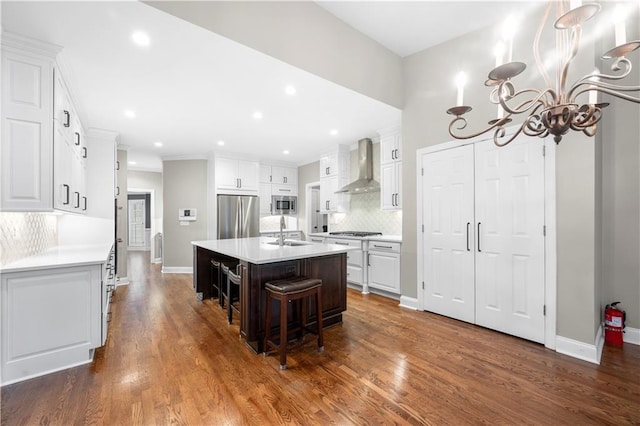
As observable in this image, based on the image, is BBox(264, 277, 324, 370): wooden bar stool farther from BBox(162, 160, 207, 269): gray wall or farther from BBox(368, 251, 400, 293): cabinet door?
BBox(162, 160, 207, 269): gray wall

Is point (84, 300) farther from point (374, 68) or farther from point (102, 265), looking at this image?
point (374, 68)

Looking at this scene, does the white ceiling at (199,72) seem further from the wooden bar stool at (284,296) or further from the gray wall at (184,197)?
the wooden bar stool at (284,296)

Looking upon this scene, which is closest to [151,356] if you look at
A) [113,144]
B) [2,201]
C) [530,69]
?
[2,201]

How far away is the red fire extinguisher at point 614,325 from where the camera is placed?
2.61 metres

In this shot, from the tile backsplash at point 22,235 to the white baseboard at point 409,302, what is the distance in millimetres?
4022

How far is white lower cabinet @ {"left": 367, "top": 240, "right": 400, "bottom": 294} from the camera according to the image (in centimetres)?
394

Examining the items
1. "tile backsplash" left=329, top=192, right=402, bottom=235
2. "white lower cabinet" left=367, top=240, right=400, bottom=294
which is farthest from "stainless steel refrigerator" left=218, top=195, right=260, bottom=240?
"white lower cabinet" left=367, top=240, right=400, bottom=294

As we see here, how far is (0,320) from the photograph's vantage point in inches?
78.4

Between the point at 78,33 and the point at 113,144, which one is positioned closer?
the point at 78,33

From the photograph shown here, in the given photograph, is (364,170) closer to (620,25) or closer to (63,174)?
(620,25)

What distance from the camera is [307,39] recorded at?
Result: 2.78 meters

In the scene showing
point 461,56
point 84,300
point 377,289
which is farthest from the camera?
point 377,289

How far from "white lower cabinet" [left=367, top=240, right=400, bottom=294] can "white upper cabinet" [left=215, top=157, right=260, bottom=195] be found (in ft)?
10.8

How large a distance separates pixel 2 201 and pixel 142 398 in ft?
5.88
